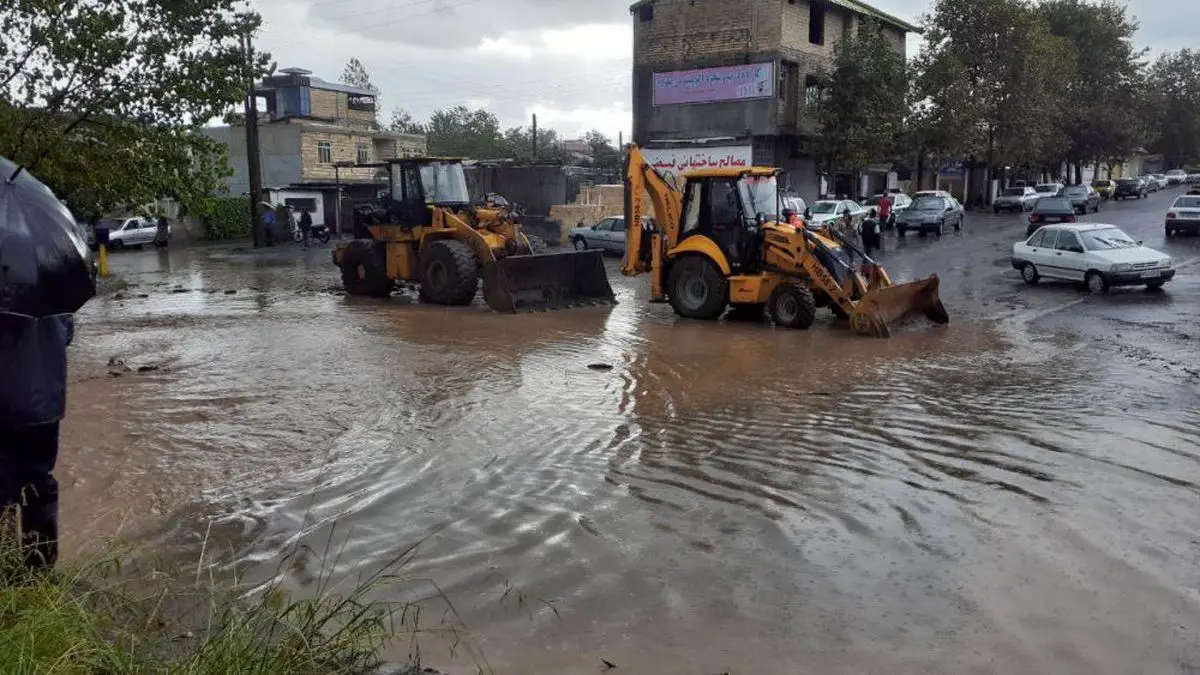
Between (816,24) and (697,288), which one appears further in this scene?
(816,24)

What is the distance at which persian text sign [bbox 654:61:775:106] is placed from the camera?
39562 mm

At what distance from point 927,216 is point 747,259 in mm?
20371

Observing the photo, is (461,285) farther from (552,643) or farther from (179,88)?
(552,643)

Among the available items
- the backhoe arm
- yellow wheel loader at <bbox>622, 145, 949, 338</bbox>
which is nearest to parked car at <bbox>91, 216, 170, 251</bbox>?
the backhoe arm

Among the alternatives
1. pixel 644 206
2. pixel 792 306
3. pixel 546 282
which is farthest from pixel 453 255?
pixel 792 306

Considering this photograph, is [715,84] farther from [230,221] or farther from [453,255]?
[453,255]

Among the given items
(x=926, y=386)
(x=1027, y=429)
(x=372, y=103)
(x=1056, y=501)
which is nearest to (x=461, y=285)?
(x=926, y=386)

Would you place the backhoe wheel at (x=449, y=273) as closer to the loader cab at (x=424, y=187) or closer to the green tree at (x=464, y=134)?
the loader cab at (x=424, y=187)

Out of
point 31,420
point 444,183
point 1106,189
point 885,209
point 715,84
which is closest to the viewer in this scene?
point 31,420

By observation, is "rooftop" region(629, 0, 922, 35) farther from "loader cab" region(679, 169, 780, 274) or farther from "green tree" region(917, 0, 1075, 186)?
"loader cab" region(679, 169, 780, 274)

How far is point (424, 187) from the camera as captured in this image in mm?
17562

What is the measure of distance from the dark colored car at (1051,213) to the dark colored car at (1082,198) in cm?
1092

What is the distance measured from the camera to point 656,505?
245 inches

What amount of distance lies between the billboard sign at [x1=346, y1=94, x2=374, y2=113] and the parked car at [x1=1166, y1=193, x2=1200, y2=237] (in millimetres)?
43631
